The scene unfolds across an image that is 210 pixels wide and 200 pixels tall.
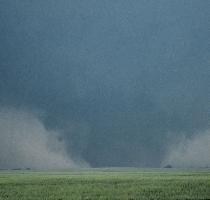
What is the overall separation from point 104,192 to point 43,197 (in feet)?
11.8

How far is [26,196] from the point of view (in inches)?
878

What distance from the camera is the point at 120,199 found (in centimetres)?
2000

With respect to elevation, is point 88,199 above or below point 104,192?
above

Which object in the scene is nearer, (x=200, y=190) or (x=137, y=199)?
(x=137, y=199)

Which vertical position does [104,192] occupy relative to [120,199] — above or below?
below

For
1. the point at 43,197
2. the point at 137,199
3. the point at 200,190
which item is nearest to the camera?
the point at 137,199

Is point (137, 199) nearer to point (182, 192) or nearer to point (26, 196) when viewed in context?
point (182, 192)

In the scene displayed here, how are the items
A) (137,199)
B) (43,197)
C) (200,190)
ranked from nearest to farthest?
(137,199) < (43,197) < (200,190)

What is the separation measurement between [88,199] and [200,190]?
21.1 ft

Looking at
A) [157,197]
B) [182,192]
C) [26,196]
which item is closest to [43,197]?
[26,196]

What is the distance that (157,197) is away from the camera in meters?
20.4

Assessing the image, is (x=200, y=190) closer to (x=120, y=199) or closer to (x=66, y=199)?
(x=120, y=199)

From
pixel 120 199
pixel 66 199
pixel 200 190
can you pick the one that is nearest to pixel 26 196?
pixel 66 199

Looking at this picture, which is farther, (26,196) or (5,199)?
(26,196)
